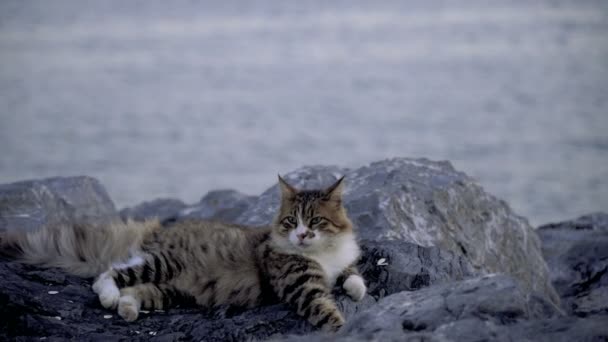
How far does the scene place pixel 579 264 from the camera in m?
9.58

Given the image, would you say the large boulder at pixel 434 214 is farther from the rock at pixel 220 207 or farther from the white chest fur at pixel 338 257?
the rock at pixel 220 207

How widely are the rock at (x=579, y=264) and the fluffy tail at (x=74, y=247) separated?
4.26 meters

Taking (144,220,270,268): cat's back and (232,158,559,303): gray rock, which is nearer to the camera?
(144,220,270,268): cat's back

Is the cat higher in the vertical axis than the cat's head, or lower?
lower

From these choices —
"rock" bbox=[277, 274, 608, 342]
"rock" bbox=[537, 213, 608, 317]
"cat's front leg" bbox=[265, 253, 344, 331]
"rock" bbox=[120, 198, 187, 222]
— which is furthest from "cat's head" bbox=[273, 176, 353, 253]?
"rock" bbox=[120, 198, 187, 222]

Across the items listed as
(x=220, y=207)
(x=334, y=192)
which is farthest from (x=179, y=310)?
(x=220, y=207)

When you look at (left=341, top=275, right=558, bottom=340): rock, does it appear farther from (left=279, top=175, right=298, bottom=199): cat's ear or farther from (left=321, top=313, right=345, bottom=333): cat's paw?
(left=279, top=175, right=298, bottom=199): cat's ear

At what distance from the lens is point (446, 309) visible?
→ 5.03m

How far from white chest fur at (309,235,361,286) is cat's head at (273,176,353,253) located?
5 cm

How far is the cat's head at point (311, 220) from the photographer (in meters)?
7.08

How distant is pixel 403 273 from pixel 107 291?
89.8 inches

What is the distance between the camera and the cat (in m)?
6.86

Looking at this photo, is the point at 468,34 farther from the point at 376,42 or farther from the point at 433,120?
the point at 433,120

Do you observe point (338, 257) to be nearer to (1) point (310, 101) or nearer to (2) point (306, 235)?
(2) point (306, 235)
